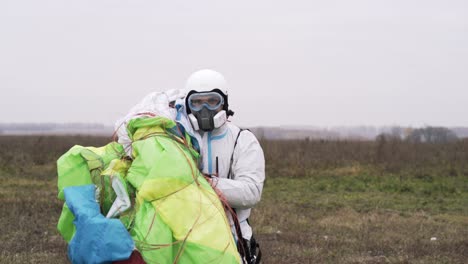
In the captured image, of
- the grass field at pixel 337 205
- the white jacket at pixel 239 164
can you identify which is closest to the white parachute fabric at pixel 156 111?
the white jacket at pixel 239 164

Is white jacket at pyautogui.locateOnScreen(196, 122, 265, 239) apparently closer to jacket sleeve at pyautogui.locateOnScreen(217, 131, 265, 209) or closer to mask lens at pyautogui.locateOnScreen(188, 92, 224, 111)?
jacket sleeve at pyautogui.locateOnScreen(217, 131, 265, 209)

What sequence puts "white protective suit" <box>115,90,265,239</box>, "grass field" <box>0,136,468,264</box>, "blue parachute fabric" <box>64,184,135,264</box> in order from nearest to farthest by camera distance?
"blue parachute fabric" <box>64,184,135,264</box> → "white protective suit" <box>115,90,265,239</box> → "grass field" <box>0,136,468,264</box>

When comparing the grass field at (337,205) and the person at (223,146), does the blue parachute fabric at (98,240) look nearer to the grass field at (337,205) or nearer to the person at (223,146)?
the person at (223,146)

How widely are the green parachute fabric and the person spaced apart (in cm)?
20

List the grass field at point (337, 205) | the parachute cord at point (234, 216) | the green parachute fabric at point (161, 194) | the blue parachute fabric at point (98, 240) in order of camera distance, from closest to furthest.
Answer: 1. the blue parachute fabric at point (98, 240)
2. the green parachute fabric at point (161, 194)
3. the parachute cord at point (234, 216)
4. the grass field at point (337, 205)

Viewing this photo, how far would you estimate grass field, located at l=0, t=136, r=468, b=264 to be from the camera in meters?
8.12

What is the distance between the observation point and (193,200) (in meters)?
3.11

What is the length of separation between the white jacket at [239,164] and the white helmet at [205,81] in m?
0.27

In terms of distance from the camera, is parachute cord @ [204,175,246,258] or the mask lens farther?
the mask lens

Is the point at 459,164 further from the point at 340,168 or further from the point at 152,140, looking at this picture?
the point at 152,140

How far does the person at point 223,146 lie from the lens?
11.9ft

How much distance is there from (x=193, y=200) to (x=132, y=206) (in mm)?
374

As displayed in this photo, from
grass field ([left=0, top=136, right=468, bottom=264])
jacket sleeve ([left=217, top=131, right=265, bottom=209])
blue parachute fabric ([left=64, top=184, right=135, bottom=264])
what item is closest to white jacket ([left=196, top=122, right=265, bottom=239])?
jacket sleeve ([left=217, top=131, right=265, bottom=209])

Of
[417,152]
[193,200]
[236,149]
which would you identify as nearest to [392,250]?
[236,149]
